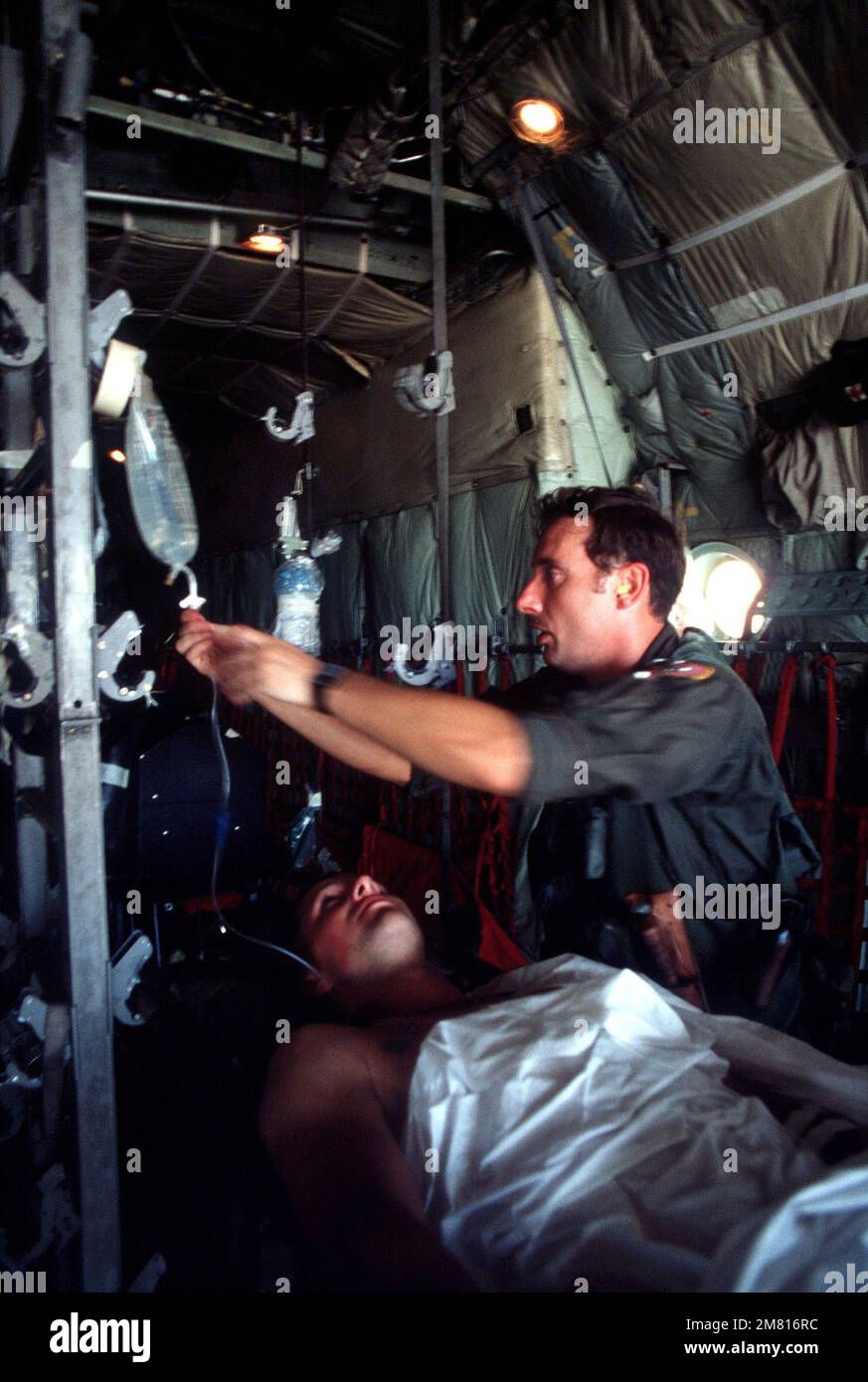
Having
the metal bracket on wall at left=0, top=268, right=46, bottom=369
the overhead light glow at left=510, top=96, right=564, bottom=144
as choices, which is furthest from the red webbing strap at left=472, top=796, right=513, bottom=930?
the metal bracket on wall at left=0, top=268, right=46, bottom=369

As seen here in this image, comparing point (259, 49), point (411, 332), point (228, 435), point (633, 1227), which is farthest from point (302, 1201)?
point (228, 435)

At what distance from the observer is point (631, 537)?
2.62 metres

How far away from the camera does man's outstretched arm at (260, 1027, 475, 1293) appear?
163cm

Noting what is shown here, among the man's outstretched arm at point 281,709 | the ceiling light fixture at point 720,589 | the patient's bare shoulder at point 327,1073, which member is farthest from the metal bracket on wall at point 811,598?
the patient's bare shoulder at point 327,1073

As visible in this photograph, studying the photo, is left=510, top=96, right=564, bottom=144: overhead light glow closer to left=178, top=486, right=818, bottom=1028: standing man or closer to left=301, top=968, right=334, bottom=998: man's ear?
left=178, top=486, right=818, bottom=1028: standing man

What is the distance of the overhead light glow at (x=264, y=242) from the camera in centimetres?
509

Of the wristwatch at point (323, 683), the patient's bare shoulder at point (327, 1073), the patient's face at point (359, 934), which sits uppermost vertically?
the wristwatch at point (323, 683)

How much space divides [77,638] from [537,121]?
167 inches

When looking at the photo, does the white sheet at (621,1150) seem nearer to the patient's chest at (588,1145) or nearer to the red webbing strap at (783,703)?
the patient's chest at (588,1145)

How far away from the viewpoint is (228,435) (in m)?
9.45

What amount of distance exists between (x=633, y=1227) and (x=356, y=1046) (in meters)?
0.85

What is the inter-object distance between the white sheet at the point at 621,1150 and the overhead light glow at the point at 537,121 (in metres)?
4.47

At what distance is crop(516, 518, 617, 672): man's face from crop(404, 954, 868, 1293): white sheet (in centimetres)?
104
